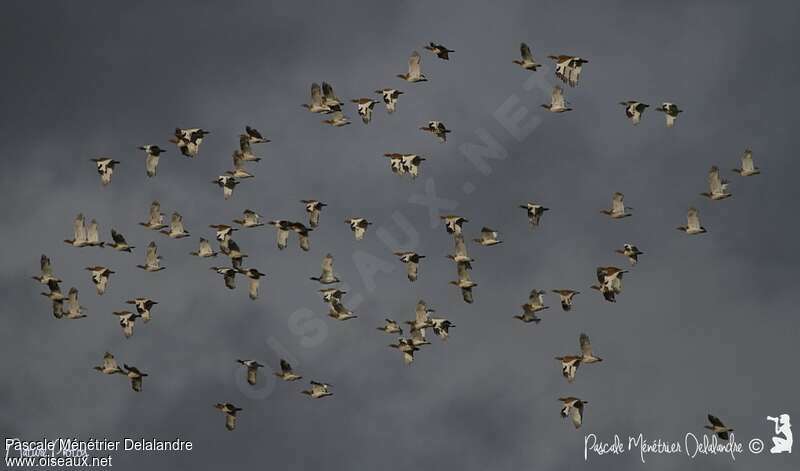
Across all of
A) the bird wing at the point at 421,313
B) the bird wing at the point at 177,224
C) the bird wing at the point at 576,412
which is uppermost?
the bird wing at the point at 177,224

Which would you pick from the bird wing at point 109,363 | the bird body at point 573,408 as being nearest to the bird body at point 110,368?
the bird wing at point 109,363

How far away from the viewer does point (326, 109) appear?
190625 millimetres

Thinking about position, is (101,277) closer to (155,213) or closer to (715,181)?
(155,213)

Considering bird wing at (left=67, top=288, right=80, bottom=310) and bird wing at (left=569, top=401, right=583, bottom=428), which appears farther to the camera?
bird wing at (left=67, top=288, right=80, bottom=310)

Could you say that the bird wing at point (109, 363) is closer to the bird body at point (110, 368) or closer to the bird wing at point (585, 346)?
the bird body at point (110, 368)

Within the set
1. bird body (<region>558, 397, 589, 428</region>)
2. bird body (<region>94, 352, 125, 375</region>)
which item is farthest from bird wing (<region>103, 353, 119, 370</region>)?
bird body (<region>558, 397, 589, 428</region>)

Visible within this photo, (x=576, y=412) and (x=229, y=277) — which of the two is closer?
(x=576, y=412)

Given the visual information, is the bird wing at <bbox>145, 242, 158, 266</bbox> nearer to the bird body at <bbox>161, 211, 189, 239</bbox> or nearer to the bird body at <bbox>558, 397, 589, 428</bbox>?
the bird body at <bbox>161, 211, 189, 239</bbox>

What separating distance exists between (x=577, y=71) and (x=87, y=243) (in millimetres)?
38307

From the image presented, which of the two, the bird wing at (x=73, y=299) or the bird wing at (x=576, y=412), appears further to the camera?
the bird wing at (x=73, y=299)

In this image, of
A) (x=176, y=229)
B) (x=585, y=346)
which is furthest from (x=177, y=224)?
(x=585, y=346)

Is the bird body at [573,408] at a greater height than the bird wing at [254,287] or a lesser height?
lesser

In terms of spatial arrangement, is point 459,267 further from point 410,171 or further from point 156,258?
point 156,258

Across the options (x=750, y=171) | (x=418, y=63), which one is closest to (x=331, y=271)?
(x=418, y=63)
